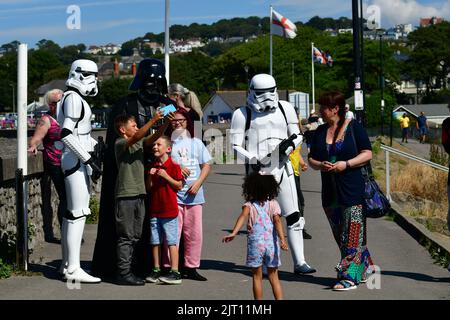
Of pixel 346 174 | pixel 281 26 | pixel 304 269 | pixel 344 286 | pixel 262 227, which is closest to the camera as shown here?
pixel 262 227

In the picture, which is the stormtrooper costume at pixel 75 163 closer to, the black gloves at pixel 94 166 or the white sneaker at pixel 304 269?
the black gloves at pixel 94 166

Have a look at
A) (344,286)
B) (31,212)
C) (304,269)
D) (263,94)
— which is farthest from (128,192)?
(31,212)

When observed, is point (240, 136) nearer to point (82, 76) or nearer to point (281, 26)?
point (82, 76)

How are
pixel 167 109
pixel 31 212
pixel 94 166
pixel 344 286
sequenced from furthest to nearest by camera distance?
pixel 31 212, pixel 94 166, pixel 344 286, pixel 167 109

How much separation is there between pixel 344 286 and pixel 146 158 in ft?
7.38

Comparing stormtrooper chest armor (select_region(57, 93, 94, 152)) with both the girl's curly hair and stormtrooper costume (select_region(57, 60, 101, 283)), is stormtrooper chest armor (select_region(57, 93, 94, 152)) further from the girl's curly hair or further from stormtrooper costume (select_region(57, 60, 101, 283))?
the girl's curly hair

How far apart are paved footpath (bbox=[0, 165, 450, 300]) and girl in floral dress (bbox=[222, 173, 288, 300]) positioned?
66 cm

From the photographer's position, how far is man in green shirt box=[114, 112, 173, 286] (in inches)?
356

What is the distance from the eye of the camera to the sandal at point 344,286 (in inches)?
349

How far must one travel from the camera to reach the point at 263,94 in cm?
966

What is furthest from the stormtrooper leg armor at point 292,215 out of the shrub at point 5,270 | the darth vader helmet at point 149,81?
the shrub at point 5,270
